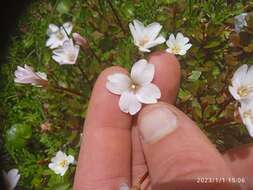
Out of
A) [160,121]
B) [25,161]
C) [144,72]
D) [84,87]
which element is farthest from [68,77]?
[160,121]

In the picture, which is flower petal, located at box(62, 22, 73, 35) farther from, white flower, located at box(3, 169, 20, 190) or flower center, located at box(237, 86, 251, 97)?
flower center, located at box(237, 86, 251, 97)

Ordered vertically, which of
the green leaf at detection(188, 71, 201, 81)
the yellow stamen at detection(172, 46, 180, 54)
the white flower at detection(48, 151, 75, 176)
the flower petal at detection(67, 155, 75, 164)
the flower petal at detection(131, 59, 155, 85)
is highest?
the flower petal at detection(131, 59, 155, 85)

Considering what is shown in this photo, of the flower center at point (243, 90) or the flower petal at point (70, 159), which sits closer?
the flower center at point (243, 90)

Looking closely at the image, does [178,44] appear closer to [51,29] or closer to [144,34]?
[144,34]

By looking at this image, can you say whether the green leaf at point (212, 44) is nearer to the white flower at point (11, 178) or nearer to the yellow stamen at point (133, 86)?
the yellow stamen at point (133, 86)

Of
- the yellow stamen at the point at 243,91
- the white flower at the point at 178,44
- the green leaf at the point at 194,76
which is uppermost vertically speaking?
the white flower at the point at 178,44

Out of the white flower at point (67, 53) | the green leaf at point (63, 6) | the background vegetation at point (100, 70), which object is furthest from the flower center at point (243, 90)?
the green leaf at point (63, 6)

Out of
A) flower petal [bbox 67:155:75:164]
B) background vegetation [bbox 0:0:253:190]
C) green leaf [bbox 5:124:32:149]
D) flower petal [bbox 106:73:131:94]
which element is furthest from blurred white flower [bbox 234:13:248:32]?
green leaf [bbox 5:124:32:149]
